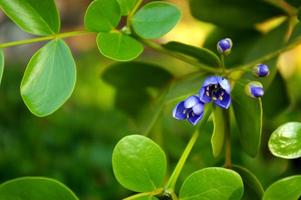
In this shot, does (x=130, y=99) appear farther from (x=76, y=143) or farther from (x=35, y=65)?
(x=76, y=143)

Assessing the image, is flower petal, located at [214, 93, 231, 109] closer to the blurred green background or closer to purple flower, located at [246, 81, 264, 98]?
purple flower, located at [246, 81, 264, 98]

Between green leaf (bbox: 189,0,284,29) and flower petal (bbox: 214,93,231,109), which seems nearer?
flower petal (bbox: 214,93,231,109)

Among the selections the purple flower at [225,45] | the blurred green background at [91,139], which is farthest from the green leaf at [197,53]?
the blurred green background at [91,139]

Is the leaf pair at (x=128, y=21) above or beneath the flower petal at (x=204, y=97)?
above

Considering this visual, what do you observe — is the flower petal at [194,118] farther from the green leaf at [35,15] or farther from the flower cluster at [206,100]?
the green leaf at [35,15]

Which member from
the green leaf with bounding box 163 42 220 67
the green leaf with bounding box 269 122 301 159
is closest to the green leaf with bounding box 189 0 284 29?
the green leaf with bounding box 163 42 220 67

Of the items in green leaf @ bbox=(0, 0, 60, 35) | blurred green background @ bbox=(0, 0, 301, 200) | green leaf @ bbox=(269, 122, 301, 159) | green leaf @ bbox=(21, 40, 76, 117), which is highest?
green leaf @ bbox=(0, 0, 60, 35)

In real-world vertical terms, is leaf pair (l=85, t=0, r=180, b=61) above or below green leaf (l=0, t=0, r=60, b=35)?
below
